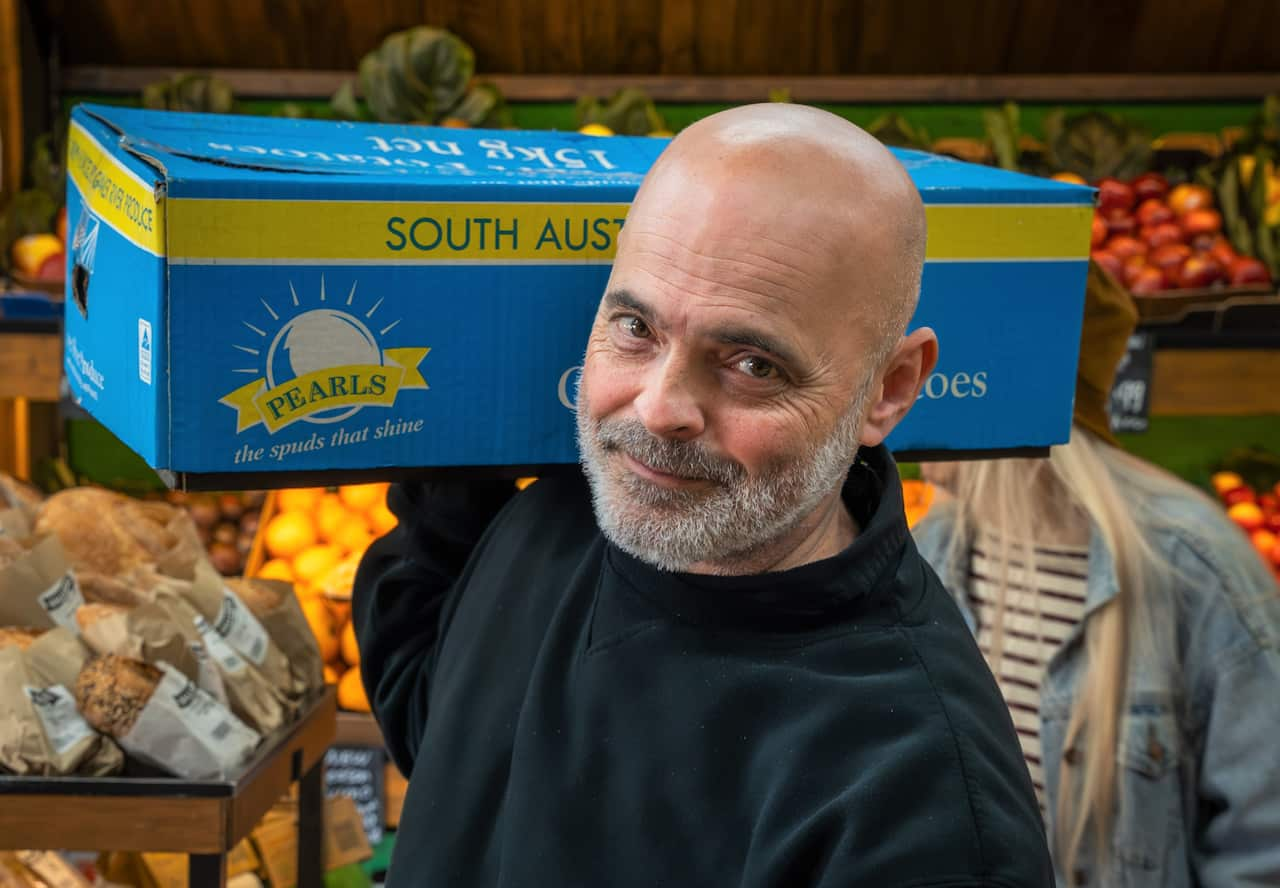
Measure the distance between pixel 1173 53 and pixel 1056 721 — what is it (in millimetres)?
2564

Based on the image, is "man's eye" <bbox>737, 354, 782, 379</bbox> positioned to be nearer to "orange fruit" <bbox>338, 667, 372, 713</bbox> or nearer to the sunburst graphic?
the sunburst graphic

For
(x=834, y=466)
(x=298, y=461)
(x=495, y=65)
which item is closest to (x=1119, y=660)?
(x=834, y=466)

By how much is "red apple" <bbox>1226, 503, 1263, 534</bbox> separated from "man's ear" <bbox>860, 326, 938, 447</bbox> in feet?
8.69

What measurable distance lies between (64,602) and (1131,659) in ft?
4.59

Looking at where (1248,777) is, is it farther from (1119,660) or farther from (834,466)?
(834,466)

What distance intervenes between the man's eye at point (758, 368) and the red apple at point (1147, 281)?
2359 millimetres

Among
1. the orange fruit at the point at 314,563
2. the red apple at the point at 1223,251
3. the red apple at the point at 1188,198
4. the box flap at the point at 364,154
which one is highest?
the box flap at the point at 364,154

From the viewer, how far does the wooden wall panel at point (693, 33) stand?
3586mm

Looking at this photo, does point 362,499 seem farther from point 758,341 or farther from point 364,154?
point 758,341

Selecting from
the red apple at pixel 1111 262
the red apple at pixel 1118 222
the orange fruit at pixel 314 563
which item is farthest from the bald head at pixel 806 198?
the red apple at pixel 1118 222

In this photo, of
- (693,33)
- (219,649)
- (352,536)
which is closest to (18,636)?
(219,649)

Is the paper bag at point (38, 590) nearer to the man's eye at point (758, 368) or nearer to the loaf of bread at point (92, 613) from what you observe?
the loaf of bread at point (92, 613)

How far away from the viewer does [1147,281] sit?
10.5 ft

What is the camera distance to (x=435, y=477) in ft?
4.07
